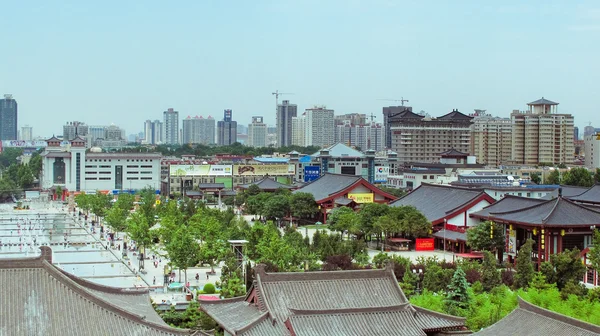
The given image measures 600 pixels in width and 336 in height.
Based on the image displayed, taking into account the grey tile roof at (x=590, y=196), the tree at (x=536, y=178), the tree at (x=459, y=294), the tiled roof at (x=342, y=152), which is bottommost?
the tree at (x=459, y=294)

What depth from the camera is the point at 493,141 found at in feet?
362

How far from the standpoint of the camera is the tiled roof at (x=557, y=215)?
118 feet

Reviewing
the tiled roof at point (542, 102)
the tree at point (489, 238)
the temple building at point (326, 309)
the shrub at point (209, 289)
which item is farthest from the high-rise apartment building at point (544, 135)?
the temple building at point (326, 309)

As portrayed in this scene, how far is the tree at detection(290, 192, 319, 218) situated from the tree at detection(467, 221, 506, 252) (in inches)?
747

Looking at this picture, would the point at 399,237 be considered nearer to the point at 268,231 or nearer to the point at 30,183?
the point at 268,231

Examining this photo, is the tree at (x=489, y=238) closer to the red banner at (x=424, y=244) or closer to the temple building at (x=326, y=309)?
the red banner at (x=424, y=244)

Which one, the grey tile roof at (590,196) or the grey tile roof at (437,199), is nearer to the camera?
the grey tile roof at (437,199)

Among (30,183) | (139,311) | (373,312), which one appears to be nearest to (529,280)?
(373,312)

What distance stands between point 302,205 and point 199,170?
32467 mm

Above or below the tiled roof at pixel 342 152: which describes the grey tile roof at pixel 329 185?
below

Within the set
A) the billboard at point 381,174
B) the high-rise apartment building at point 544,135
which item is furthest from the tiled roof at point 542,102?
the billboard at point 381,174

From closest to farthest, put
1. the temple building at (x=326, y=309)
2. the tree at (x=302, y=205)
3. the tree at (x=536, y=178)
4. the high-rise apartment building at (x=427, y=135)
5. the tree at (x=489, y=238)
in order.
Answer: the temple building at (x=326, y=309) → the tree at (x=489, y=238) → the tree at (x=302, y=205) → the tree at (x=536, y=178) → the high-rise apartment building at (x=427, y=135)

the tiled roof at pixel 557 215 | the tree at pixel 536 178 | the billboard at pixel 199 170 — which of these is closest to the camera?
the tiled roof at pixel 557 215

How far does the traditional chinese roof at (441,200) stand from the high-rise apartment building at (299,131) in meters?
120
